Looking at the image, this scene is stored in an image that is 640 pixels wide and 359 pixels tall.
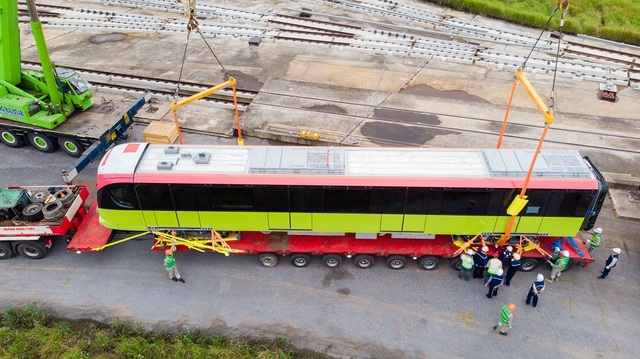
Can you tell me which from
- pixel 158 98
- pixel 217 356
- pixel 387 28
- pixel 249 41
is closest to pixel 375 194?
pixel 217 356

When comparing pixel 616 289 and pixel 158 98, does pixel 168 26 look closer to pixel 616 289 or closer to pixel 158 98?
pixel 158 98

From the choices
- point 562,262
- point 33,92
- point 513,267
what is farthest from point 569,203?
point 33,92

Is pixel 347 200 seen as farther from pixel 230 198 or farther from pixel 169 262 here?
pixel 169 262

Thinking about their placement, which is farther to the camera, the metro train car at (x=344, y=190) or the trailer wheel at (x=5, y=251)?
the trailer wheel at (x=5, y=251)

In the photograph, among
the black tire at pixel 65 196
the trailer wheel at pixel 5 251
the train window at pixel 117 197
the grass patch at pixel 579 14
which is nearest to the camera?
the train window at pixel 117 197

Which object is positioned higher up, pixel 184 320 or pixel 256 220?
pixel 256 220

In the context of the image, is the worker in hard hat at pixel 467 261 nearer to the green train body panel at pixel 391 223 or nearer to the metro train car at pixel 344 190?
the metro train car at pixel 344 190

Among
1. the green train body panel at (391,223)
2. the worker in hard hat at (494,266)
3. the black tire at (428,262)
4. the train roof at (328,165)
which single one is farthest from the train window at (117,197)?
the worker in hard hat at (494,266)

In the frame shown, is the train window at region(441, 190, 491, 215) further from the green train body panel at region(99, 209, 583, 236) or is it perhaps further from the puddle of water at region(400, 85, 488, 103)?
the puddle of water at region(400, 85, 488, 103)
